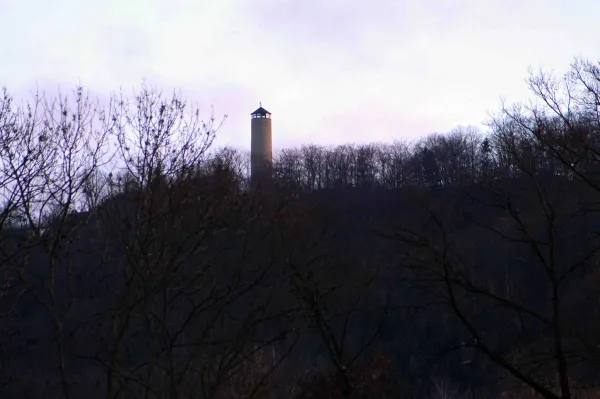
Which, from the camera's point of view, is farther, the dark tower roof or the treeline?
the dark tower roof

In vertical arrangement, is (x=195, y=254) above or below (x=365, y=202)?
below

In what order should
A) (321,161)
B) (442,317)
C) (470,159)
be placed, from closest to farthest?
(442,317) → (470,159) → (321,161)

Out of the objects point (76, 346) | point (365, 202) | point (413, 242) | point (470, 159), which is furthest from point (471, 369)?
point (76, 346)

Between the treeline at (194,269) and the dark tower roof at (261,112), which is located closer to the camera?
the treeline at (194,269)

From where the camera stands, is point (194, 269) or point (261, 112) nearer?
point (194, 269)

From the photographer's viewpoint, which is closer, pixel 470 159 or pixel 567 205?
pixel 567 205

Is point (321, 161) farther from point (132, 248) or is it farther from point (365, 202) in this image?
point (132, 248)

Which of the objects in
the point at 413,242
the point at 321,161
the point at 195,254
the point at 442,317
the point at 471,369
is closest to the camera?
the point at 195,254

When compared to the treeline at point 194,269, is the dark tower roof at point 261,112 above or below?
above

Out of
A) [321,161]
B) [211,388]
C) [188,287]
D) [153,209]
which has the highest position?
[321,161]

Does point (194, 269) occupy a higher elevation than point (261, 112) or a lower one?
lower

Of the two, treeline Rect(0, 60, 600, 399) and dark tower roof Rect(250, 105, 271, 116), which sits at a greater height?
dark tower roof Rect(250, 105, 271, 116)
